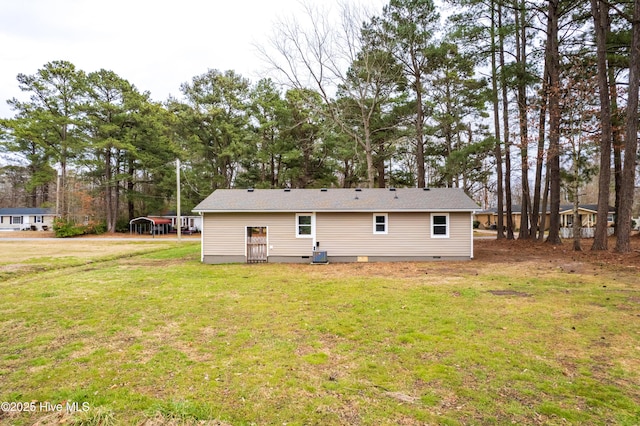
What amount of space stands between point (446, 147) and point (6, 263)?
26.3 metres

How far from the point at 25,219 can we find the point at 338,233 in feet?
154

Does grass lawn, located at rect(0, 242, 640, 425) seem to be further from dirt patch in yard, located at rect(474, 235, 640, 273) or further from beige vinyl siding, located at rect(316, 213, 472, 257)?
beige vinyl siding, located at rect(316, 213, 472, 257)

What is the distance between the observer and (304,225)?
14.2m

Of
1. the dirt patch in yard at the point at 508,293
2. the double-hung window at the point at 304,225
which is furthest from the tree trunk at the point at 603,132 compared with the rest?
the double-hung window at the point at 304,225

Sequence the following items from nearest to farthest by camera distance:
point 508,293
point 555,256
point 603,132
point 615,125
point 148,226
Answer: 1. point 508,293
2. point 603,132
3. point 555,256
4. point 615,125
5. point 148,226

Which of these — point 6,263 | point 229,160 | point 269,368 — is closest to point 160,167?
point 229,160

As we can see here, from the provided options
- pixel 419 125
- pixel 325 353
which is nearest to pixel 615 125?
pixel 419 125

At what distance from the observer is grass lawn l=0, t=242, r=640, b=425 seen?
10.5 feet

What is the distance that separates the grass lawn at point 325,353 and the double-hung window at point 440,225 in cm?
516

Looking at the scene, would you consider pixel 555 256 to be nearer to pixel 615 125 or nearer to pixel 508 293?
pixel 508 293

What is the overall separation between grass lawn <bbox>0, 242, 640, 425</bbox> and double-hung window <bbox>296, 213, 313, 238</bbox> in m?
5.16

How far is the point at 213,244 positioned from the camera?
14227 millimetres

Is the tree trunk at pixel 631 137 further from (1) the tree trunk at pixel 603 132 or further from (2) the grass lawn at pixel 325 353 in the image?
(2) the grass lawn at pixel 325 353

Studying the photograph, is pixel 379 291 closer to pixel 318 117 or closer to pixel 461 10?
pixel 461 10
